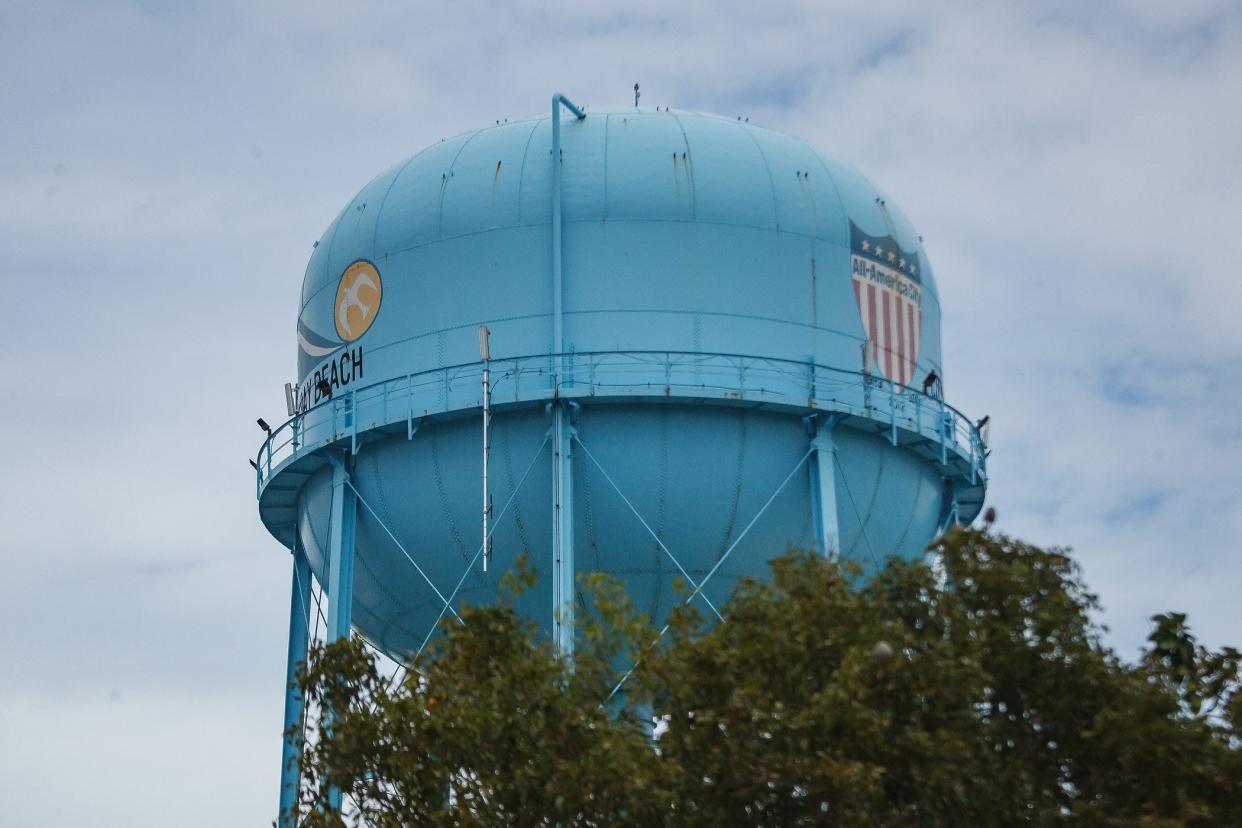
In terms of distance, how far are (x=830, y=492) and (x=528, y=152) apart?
5900mm

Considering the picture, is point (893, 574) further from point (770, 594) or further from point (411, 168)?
point (411, 168)

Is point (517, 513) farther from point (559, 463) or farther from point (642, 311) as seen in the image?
point (642, 311)

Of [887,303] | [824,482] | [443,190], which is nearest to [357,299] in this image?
[443,190]

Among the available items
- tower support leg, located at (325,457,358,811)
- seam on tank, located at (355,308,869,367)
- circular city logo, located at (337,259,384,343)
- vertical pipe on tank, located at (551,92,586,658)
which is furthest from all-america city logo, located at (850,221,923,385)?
tower support leg, located at (325,457,358,811)

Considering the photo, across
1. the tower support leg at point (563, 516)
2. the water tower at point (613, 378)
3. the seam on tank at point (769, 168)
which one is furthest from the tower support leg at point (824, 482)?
the tower support leg at point (563, 516)

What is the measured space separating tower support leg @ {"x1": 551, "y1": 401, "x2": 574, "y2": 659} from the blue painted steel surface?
0.21 ft

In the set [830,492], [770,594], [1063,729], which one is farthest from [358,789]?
[830,492]

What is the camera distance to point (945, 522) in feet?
90.4

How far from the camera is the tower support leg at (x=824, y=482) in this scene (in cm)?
2445

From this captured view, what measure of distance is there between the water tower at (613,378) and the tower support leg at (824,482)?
0.12 ft

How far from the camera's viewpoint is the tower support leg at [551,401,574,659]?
77.2 feet

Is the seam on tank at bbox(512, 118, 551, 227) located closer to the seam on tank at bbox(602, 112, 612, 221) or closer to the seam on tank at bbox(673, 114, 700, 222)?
the seam on tank at bbox(602, 112, 612, 221)

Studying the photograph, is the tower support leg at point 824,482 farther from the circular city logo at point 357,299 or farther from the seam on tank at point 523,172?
the circular city logo at point 357,299

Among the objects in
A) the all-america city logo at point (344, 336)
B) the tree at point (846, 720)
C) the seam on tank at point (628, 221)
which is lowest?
the tree at point (846, 720)
